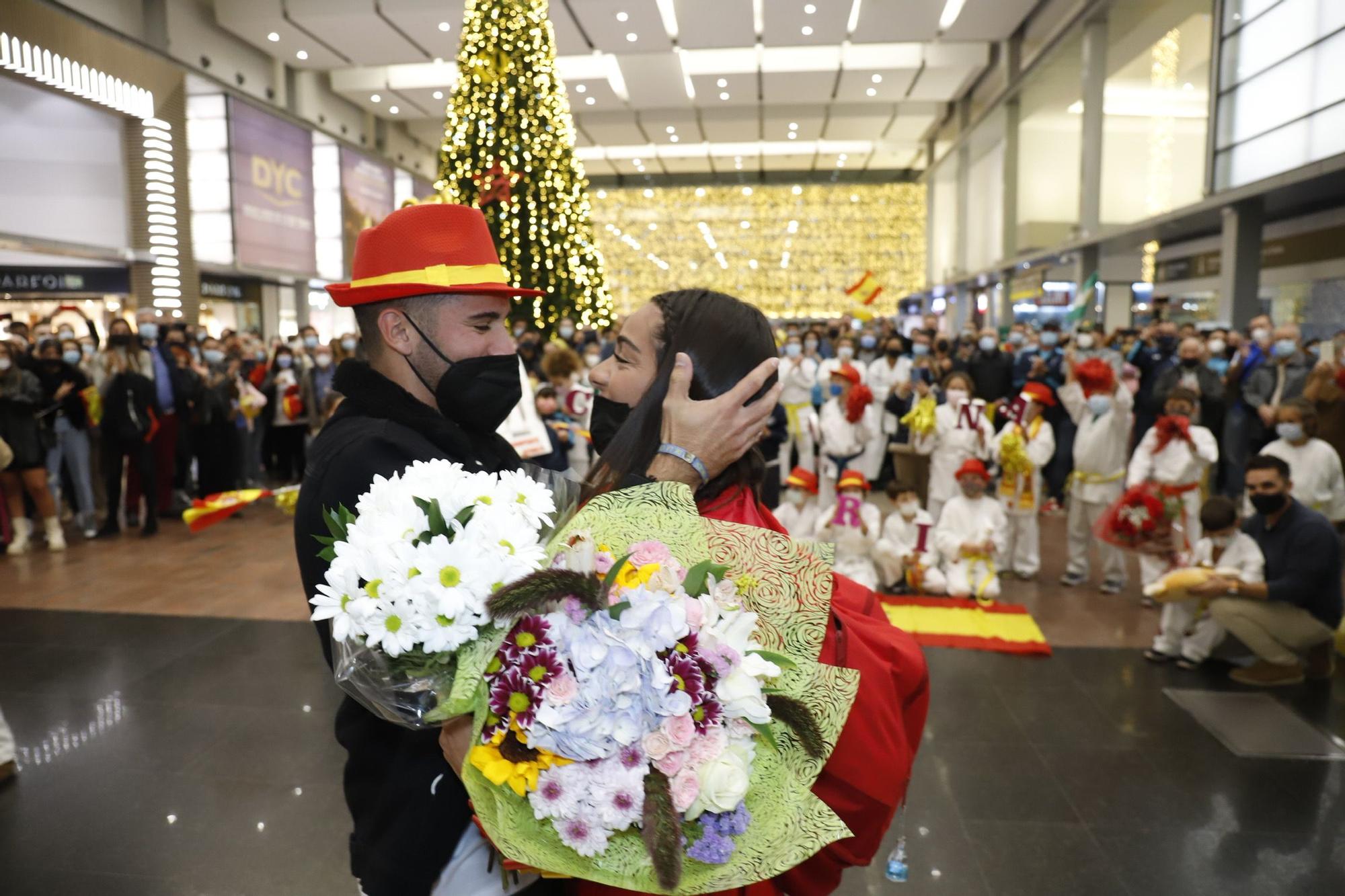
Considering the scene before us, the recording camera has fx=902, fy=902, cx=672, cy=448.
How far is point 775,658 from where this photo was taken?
1.04 m

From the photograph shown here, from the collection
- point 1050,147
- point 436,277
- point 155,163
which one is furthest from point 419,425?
point 1050,147

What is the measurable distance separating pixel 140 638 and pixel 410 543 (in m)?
5.47

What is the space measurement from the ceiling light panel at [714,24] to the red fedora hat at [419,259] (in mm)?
15670

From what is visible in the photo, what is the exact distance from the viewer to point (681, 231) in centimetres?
3188

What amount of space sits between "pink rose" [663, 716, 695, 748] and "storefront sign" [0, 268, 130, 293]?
1530 centimetres

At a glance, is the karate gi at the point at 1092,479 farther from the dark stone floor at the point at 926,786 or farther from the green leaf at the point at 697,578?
the green leaf at the point at 697,578

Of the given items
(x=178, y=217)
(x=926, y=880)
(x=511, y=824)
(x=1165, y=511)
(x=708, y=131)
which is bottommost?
(x=926, y=880)

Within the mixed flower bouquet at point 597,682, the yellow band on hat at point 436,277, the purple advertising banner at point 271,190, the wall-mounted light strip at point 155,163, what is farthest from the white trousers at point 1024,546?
the purple advertising banner at point 271,190

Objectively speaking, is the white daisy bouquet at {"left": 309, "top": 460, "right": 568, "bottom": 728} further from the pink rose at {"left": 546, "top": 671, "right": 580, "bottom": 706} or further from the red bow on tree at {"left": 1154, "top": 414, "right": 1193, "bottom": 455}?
the red bow on tree at {"left": 1154, "top": 414, "right": 1193, "bottom": 455}

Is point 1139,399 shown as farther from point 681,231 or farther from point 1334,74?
point 681,231

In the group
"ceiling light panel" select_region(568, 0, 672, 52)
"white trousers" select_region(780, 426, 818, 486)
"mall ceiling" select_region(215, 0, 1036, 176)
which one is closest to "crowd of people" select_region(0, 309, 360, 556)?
"white trousers" select_region(780, 426, 818, 486)

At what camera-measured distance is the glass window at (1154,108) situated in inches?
470

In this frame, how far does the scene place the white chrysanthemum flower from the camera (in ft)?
3.27

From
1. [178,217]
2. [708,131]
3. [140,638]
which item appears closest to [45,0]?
[178,217]
